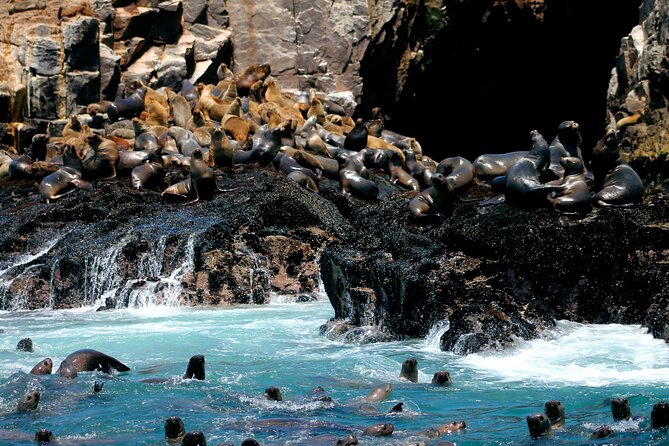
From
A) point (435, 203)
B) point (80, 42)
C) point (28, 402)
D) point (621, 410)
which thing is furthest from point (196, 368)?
point (80, 42)

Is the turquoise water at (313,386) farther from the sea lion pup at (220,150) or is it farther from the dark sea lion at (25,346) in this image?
the sea lion pup at (220,150)

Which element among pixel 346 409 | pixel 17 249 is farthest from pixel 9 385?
pixel 17 249

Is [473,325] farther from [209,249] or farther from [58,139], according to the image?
[58,139]

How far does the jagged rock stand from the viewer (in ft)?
86.8

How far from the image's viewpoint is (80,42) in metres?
26.5

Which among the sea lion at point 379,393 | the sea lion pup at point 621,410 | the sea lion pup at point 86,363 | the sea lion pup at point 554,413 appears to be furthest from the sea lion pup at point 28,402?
the sea lion pup at point 621,410

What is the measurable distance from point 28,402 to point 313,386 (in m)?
2.42

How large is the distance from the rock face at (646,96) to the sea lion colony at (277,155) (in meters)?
4.19

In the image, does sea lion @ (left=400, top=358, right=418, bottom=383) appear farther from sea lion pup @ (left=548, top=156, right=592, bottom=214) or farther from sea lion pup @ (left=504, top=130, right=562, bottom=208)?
sea lion pup @ (left=504, top=130, right=562, bottom=208)

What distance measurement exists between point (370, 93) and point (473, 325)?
21896 millimetres

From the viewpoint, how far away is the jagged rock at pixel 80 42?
26.5m

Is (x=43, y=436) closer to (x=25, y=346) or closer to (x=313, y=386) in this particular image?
(x=313, y=386)

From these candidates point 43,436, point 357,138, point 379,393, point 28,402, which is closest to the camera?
point 43,436

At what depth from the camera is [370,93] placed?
32156 millimetres
